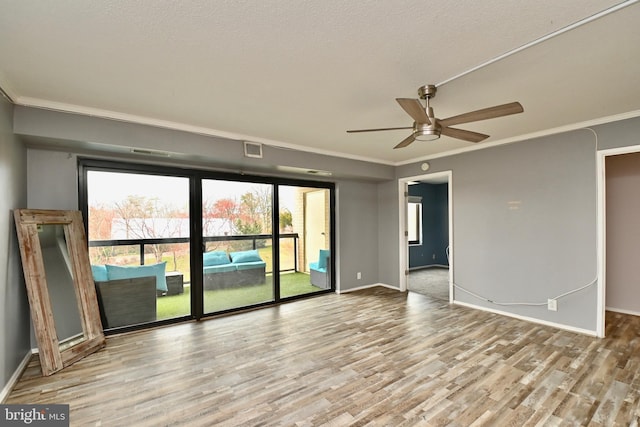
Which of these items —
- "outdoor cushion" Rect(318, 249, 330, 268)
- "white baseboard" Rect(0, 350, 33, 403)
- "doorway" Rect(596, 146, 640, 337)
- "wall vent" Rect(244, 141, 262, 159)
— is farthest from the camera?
"outdoor cushion" Rect(318, 249, 330, 268)

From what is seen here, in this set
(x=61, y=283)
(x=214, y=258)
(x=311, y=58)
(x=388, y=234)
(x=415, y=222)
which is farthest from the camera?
(x=415, y=222)

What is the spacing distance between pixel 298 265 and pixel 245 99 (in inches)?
121

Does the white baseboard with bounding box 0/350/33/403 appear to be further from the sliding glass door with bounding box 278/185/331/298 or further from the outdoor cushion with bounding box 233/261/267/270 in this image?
the sliding glass door with bounding box 278/185/331/298

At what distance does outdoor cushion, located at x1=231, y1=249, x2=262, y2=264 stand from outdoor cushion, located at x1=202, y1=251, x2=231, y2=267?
0.30 feet

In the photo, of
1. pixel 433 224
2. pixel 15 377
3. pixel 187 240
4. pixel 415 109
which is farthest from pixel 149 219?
pixel 433 224

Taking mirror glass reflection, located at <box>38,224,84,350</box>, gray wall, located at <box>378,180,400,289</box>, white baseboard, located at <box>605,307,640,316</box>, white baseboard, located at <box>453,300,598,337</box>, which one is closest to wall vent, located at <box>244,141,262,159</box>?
mirror glass reflection, located at <box>38,224,84,350</box>

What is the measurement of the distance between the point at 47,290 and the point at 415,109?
3548 millimetres

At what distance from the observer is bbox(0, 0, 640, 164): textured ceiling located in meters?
1.51

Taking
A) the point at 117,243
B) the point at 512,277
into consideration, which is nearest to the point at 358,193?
the point at 512,277

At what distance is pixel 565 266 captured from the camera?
346 centimetres

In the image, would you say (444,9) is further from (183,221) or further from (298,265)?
(298,265)

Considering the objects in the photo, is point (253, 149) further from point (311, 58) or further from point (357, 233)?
point (357, 233)

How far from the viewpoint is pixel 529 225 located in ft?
12.3

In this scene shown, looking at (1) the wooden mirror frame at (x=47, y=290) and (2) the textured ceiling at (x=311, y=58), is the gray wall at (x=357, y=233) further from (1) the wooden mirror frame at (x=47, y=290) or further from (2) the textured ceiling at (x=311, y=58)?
(1) the wooden mirror frame at (x=47, y=290)
